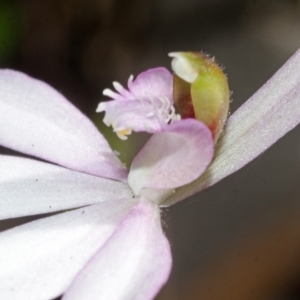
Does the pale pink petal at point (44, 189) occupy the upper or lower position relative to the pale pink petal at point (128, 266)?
upper

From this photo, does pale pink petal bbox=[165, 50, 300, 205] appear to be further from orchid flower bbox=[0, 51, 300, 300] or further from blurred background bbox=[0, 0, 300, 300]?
blurred background bbox=[0, 0, 300, 300]

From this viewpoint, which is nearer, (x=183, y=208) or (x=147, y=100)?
(x=147, y=100)

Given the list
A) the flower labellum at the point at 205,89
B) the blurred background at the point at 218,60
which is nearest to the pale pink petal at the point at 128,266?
the flower labellum at the point at 205,89

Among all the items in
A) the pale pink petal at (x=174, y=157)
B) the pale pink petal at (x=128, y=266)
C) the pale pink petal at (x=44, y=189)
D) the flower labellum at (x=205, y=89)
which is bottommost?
the pale pink petal at (x=128, y=266)

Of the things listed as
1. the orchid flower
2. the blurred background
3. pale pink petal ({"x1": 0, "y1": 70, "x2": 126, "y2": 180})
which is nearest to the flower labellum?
the orchid flower

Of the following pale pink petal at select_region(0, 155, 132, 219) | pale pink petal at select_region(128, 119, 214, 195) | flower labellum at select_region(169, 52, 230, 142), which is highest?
flower labellum at select_region(169, 52, 230, 142)

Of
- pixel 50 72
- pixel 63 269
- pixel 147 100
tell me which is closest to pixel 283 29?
pixel 50 72

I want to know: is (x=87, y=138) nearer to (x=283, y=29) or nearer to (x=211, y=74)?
(x=211, y=74)

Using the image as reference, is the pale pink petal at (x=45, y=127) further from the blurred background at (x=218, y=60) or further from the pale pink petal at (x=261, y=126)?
the blurred background at (x=218, y=60)
